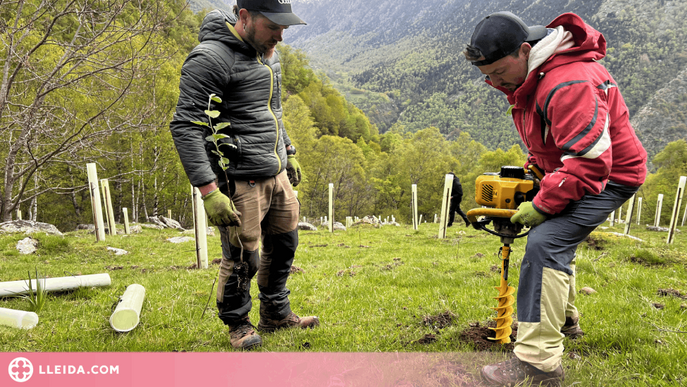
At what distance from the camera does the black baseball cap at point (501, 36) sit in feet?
7.66

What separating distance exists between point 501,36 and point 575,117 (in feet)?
2.29

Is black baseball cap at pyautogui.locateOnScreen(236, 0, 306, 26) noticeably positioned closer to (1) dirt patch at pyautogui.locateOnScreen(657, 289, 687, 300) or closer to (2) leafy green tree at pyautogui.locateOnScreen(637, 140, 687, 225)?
(1) dirt patch at pyautogui.locateOnScreen(657, 289, 687, 300)

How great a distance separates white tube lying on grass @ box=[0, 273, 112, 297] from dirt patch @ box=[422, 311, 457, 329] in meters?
4.38

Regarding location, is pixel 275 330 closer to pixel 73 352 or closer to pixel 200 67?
pixel 73 352

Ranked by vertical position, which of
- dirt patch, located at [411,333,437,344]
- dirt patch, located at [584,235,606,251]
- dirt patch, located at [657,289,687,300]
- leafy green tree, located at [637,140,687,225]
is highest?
dirt patch, located at [411,333,437,344]

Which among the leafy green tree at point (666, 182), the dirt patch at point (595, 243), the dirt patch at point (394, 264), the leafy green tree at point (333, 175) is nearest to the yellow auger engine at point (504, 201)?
the dirt patch at point (394, 264)

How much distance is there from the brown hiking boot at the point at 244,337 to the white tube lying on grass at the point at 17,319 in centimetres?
210

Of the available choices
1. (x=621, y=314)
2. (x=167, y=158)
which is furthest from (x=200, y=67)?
(x=167, y=158)

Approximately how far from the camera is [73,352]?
295 cm

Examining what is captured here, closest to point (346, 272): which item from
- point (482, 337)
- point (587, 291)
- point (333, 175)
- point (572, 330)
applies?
point (482, 337)

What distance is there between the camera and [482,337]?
322cm

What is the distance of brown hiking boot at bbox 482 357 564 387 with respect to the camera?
2.31 metres

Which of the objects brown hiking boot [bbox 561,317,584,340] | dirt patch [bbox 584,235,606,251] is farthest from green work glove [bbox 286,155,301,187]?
dirt patch [bbox 584,235,606,251]

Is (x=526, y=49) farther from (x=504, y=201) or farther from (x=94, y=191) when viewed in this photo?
(x=94, y=191)
